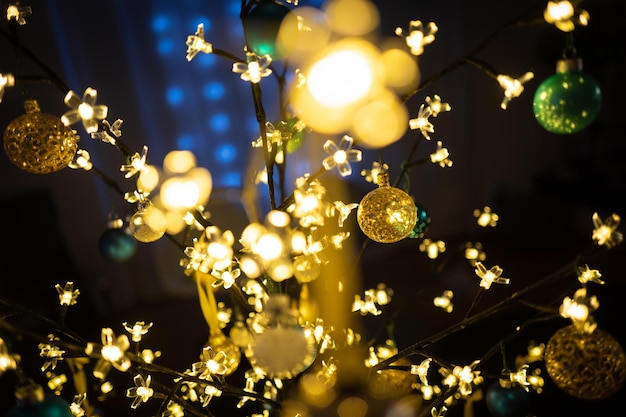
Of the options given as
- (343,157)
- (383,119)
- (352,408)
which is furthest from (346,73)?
(352,408)

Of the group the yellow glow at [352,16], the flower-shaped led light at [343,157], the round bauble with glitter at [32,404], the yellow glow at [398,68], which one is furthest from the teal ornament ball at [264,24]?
the yellow glow at [398,68]

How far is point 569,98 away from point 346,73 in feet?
7.03

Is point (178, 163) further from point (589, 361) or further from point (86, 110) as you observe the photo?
point (589, 361)

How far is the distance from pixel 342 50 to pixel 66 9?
6.40 ft

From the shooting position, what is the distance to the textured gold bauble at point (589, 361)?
37.6 inches

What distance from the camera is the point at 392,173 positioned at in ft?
13.8

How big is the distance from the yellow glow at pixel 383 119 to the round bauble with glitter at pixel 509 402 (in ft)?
5.61

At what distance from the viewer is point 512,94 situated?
835 mm

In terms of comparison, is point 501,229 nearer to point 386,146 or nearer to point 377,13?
point 386,146

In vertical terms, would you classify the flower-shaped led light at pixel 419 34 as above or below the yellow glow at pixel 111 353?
above

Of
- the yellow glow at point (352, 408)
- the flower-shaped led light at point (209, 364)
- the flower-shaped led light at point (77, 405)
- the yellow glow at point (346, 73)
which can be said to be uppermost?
the yellow glow at point (352, 408)

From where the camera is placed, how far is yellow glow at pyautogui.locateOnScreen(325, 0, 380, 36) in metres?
3.69

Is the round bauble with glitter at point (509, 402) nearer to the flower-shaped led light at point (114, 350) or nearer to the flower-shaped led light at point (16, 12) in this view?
the flower-shaped led light at point (114, 350)

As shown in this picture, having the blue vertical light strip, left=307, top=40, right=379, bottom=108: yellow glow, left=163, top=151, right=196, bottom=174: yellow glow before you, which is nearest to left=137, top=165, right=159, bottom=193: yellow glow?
left=163, top=151, right=196, bottom=174: yellow glow
